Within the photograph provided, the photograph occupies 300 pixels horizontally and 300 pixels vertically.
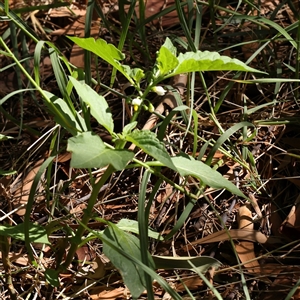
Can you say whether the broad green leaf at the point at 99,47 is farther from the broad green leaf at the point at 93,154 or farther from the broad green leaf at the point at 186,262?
the broad green leaf at the point at 186,262

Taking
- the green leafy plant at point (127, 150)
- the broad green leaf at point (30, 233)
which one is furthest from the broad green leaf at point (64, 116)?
the broad green leaf at point (30, 233)

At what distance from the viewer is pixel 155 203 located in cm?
143

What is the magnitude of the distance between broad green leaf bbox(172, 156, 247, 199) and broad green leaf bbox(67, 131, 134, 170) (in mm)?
137

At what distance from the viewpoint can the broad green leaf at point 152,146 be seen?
882mm

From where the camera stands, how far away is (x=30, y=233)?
3.59 feet

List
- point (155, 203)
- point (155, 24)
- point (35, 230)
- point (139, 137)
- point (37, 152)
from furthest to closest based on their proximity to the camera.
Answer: point (155, 24), point (37, 152), point (155, 203), point (35, 230), point (139, 137)

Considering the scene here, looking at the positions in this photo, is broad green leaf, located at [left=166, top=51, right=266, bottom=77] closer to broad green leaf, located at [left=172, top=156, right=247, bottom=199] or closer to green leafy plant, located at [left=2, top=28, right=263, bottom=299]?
green leafy plant, located at [left=2, top=28, right=263, bottom=299]

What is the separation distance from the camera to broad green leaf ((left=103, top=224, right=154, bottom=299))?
0.95m

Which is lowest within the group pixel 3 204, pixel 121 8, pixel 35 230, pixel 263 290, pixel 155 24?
pixel 263 290

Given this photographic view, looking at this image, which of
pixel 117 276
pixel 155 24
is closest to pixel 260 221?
pixel 117 276

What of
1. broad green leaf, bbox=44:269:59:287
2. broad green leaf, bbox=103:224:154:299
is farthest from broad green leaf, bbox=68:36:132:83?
broad green leaf, bbox=44:269:59:287

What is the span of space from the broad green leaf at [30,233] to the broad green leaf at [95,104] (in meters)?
0.27

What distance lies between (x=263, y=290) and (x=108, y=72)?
90 cm

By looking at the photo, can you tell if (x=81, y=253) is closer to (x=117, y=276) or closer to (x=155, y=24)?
(x=117, y=276)
